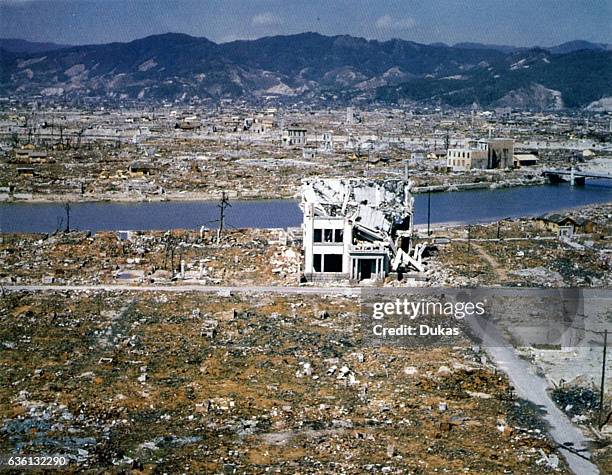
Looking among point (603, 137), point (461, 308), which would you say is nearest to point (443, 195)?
point (461, 308)

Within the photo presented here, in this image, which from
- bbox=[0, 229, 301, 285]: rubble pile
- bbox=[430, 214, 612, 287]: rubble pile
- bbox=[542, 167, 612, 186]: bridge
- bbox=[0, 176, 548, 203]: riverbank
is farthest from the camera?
bbox=[542, 167, 612, 186]: bridge

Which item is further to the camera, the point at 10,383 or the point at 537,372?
the point at 537,372

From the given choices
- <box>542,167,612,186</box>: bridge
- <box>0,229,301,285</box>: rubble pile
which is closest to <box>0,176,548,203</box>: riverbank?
<box>0,229,301,285</box>: rubble pile

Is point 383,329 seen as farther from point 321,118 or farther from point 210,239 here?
point 321,118

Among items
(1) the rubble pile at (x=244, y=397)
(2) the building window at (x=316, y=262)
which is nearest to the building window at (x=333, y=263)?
(2) the building window at (x=316, y=262)

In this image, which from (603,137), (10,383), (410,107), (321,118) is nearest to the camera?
(10,383)

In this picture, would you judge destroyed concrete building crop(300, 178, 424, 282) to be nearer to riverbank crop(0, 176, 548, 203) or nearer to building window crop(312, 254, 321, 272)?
building window crop(312, 254, 321, 272)

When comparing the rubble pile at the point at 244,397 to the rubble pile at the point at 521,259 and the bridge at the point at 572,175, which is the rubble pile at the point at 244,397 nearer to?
the rubble pile at the point at 521,259
